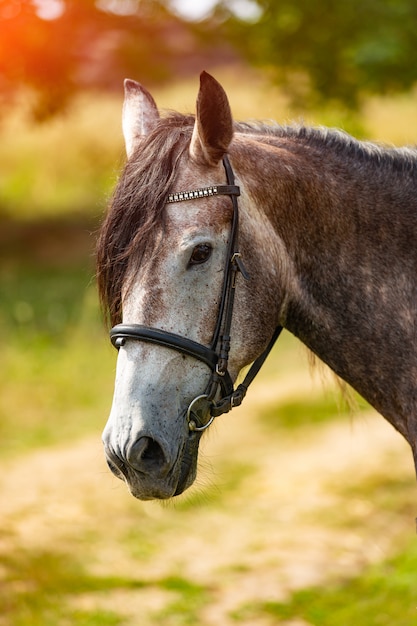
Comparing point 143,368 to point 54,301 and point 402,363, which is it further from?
point 54,301

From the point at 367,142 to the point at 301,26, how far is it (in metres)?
5.84

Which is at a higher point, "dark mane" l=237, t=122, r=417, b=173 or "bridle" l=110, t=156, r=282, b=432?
"dark mane" l=237, t=122, r=417, b=173

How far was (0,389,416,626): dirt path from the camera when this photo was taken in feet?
16.0

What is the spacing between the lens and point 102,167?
62.4 feet

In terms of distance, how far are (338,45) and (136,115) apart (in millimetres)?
5813

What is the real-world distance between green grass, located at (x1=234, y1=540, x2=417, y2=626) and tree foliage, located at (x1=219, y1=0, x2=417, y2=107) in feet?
14.6

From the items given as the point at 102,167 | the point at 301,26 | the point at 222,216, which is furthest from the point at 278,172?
the point at 102,167

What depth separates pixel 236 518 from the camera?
5.95 metres

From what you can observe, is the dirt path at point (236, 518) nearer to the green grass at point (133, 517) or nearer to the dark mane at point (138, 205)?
the green grass at point (133, 517)

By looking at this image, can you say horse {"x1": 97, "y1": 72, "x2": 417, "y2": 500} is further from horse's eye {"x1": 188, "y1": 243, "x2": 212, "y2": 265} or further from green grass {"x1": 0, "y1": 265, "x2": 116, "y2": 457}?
green grass {"x1": 0, "y1": 265, "x2": 116, "y2": 457}

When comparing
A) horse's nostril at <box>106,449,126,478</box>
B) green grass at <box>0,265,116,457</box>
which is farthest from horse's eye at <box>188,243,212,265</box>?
green grass at <box>0,265,116,457</box>

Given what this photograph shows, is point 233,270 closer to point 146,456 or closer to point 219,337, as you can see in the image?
point 219,337

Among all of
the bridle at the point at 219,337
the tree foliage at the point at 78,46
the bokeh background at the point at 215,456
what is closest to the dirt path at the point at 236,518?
the bokeh background at the point at 215,456

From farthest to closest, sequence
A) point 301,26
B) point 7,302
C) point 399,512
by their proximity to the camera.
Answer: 1. point 7,302
2. point 301,26
3. point 399,512
